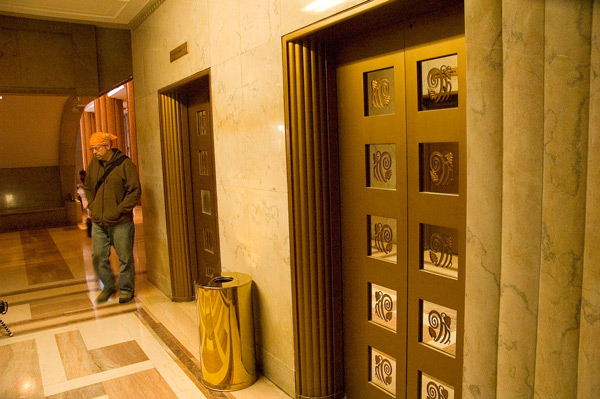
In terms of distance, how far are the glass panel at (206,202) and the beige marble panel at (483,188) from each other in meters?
3.32

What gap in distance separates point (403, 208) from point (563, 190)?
107 cm

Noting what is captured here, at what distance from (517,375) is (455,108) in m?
1.08

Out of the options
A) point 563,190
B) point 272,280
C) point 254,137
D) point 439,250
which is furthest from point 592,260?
point 254,137

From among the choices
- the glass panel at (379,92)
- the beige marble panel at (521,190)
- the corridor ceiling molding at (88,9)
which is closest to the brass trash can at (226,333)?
the glass panel at (379,92)

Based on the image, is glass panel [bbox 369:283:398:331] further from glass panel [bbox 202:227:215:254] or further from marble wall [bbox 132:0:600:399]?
glass panel [bbox 202:227:215:254]

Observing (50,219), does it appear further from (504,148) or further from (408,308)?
(504,148)

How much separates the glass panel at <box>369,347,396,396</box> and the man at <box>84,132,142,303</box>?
3071 mm

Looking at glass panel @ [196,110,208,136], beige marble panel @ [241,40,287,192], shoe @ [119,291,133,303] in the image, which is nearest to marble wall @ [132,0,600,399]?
beige marble panel @ [241,40,287,192]

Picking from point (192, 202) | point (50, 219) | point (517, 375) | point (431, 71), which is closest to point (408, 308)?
point (517, 375)

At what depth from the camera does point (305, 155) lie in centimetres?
266

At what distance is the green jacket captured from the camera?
15.8 feet

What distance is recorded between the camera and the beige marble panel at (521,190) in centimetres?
134

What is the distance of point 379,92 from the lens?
2.44m

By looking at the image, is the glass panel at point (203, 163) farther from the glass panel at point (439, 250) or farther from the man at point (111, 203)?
the glass panel at point (439, 250)
